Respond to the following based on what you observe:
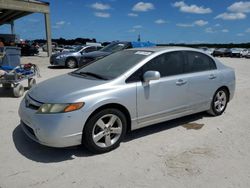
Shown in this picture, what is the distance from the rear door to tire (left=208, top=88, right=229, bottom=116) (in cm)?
20

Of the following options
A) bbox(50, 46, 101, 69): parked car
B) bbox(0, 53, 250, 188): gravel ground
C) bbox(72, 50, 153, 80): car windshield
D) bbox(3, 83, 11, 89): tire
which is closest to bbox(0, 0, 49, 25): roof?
bbox(50, 46, 101, 69): parked car

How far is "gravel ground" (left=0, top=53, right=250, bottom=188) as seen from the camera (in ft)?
10.8

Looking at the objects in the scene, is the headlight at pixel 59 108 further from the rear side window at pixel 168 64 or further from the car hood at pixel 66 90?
the rear side window at pixel 168 64

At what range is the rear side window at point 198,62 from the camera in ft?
17.0

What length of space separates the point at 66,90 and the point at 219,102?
3.47 meters

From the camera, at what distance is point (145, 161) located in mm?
3805

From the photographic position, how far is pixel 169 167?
3.64 m

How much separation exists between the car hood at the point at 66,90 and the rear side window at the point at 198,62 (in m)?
1.91

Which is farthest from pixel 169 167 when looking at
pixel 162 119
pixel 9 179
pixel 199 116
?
pixel 199 116

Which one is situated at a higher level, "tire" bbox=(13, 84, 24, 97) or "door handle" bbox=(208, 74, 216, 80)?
"door handle" bbox=(208, 74, 216, 80)

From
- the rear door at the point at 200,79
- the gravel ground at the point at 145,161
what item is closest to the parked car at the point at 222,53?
the rear door at the point at 200,79

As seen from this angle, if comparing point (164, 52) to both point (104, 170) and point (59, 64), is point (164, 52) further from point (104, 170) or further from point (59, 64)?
point (59, 64)

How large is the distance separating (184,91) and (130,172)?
80.3 inches

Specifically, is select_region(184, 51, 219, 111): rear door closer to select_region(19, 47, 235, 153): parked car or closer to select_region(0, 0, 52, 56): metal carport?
select_region(19, 47, 235, 153): parked car
